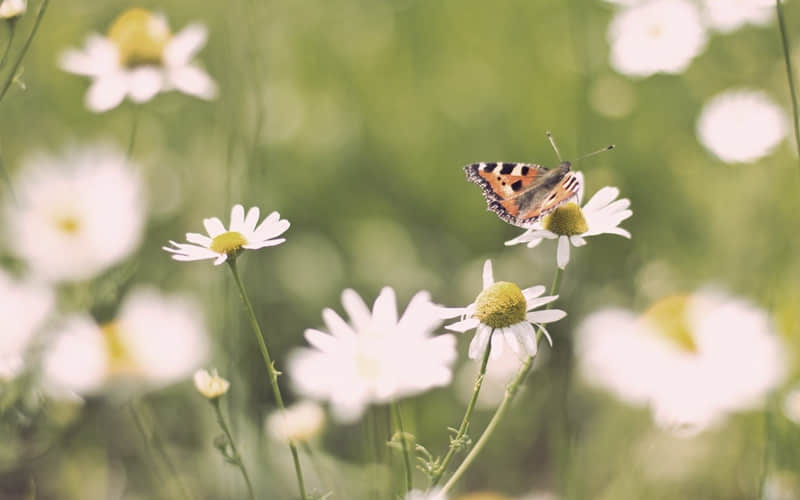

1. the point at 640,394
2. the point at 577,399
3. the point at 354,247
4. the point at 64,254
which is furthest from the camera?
the point at 354,247

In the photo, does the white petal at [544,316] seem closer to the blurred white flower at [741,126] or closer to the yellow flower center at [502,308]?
the yellow flower center at [502,308]

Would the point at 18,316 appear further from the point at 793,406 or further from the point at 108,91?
the point at 793,406

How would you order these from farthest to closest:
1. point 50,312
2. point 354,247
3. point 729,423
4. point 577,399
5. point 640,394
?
point 354,247 → point 577,399 → point 729,423 → point 640,394 → point 50,312

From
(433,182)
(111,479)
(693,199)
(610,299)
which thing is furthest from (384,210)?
(111,479)

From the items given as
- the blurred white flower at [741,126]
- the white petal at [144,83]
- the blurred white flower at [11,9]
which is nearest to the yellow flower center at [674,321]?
the blurred white flower at [741,126]

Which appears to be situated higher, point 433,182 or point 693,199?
point 433,182

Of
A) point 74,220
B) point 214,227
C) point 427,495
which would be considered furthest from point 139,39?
point 427,495

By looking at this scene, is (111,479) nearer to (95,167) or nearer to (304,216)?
(95,167)
